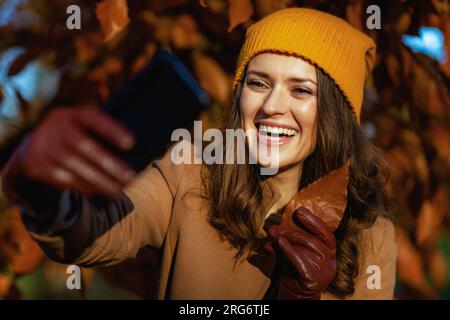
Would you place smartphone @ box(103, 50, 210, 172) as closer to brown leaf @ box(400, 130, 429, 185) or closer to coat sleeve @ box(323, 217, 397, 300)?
coat sleeve @ box(323, 217, 397, 300)

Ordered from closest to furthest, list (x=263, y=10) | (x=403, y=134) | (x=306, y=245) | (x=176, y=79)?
(x=176, y=79)
(x=306, y=245)
(x=263, y=10)
(x=403, y=134)

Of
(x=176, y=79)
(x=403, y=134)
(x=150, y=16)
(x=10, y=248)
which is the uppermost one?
(x=176, y=79)

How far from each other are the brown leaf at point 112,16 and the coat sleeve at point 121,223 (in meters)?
0.35

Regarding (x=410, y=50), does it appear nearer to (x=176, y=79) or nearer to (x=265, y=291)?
(x=265, y=291)

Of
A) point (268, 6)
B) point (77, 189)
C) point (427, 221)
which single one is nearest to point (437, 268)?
point (427, 221)

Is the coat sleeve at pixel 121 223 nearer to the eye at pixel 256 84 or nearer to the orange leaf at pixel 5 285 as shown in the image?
the eye at pixel 256 84

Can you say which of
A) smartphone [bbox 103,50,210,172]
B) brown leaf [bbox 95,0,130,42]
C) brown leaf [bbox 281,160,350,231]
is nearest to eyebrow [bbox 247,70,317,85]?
brown leaf [bbox 281,160,350,231]

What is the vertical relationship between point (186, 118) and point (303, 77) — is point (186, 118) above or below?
above

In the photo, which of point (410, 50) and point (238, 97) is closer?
point (238, 97)

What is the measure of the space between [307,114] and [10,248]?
3.11 feet

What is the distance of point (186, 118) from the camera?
120 cm

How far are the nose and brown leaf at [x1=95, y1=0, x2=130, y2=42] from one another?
0.42 meters

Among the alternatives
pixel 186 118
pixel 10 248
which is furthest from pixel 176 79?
pixel 10 248
